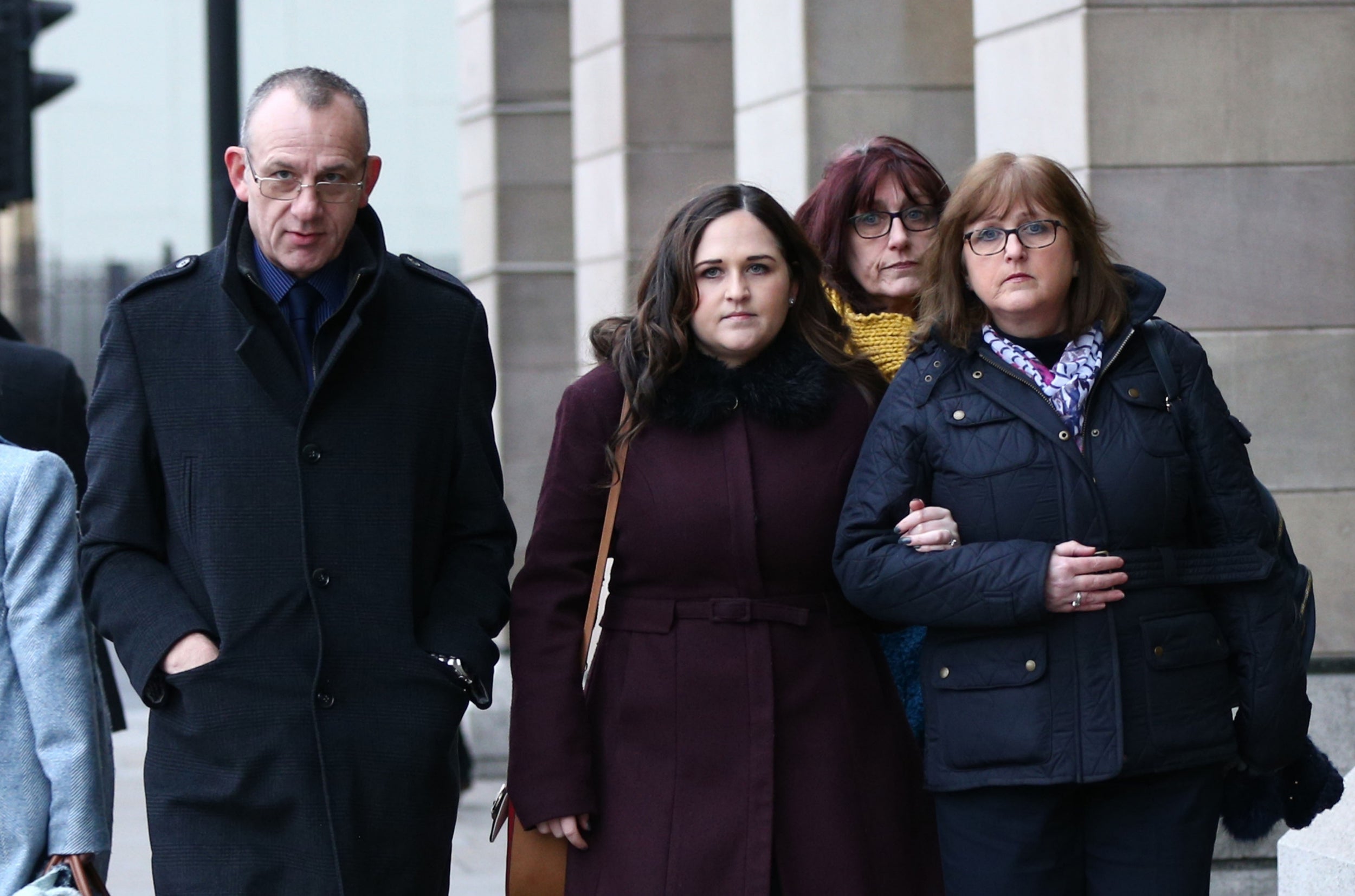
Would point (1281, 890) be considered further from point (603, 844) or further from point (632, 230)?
point (632, 230)

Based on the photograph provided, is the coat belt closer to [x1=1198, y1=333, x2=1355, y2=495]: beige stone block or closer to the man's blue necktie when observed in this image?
the man's blue necktie

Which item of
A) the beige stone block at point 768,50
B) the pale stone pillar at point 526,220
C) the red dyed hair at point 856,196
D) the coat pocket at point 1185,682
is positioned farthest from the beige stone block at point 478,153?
the coat pocket at point 1185,682

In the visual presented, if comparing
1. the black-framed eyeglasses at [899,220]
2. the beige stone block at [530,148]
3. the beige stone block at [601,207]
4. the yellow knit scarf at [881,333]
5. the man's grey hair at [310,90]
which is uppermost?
the beige stone block at [530,148]

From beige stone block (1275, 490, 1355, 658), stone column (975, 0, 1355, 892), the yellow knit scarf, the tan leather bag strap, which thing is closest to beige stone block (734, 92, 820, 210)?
stone column (975, 0, 1355, 892)

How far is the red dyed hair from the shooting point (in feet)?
17.1

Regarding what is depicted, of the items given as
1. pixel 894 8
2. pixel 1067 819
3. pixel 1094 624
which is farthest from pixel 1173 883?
pixel 894 8

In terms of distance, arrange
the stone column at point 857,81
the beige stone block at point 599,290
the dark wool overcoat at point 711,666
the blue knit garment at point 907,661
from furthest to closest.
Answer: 1. the beige stone block at point 599,290
2. the stone column at point 857,81
3. the blue knit garment at point 907,661
4. the dark wool overcoat at point 711,666

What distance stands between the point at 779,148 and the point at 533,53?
4.09 meters

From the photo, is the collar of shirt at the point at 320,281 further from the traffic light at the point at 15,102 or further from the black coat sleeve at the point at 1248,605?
the traffic light at the point at 15,102

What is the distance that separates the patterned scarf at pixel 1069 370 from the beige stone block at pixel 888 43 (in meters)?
4.48

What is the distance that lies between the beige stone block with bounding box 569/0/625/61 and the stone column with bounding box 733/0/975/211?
177 cm

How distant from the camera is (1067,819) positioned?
427 centimetres

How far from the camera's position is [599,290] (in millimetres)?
10867

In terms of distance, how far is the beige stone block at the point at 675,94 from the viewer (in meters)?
10.7
